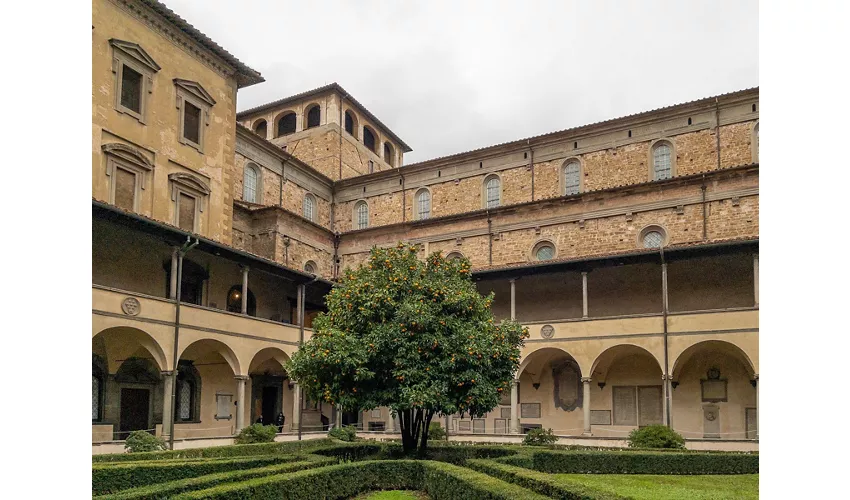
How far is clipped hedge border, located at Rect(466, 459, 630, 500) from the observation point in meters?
8.73

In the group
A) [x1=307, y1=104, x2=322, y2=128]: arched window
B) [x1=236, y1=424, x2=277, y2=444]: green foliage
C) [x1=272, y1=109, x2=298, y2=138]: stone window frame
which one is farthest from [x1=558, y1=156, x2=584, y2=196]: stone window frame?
[x1=272, y1=109, x2=298, y2=138]: stone window frame

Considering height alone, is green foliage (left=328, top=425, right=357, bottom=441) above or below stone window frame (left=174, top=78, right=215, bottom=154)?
below

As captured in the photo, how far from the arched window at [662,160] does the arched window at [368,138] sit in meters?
19.9

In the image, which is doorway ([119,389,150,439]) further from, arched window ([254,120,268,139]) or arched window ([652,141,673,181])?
arched window ([254,120,268,139])

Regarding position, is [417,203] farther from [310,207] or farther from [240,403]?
[240,403]

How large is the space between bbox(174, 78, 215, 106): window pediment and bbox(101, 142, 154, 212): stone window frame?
3.40 meters

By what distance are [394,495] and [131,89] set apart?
1670 cm

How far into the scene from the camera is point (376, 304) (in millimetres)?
16578

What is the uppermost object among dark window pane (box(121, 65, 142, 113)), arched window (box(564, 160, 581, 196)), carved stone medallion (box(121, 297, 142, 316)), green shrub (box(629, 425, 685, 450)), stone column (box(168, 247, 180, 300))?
dark window pane (box(121, 65, 142, 113))

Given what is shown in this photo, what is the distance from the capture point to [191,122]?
25.8 m

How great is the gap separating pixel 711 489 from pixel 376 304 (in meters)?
8.44

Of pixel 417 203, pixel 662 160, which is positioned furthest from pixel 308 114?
pixel 662 160
